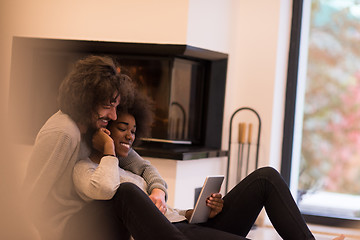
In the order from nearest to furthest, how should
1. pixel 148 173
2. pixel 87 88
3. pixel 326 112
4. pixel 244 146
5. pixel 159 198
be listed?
pixel 87 88, pixel 159 198, pixel 148 173, pixel 244 146, pixel 326 112

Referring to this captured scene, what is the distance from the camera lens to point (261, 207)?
6.22ft

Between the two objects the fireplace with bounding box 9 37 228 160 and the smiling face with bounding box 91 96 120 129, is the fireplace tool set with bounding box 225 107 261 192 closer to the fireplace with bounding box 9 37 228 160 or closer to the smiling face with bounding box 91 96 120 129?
the fireplace with bounding box 9 37 228 160

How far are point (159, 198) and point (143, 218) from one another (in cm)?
32

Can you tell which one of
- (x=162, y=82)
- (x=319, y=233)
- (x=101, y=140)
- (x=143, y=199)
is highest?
(x=162, y=82)

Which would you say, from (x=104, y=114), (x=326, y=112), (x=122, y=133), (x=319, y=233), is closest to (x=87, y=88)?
(x=104, y=114)

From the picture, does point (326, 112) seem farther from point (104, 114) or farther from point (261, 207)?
point (104, 114)

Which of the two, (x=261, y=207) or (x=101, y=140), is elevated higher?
(x=101, y=140)

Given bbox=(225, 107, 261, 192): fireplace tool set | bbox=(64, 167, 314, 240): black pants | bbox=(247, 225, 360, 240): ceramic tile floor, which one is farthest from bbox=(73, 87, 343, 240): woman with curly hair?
bbox=(225, 107, 261, 192): fireplace tool set

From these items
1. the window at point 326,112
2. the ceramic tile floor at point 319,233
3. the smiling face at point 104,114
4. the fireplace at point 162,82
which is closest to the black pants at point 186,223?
the smiling face at point 104,114

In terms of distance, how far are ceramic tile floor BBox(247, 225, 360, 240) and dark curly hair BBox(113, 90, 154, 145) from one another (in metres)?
1.74

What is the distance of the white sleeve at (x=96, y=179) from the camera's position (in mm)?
1500

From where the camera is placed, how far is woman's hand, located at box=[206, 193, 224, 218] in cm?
188

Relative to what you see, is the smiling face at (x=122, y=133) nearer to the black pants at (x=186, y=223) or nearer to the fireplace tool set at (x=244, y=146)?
the black pants at (x=186, y=223)

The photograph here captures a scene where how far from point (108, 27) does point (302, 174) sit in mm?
1978
